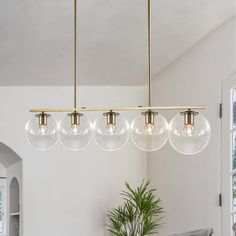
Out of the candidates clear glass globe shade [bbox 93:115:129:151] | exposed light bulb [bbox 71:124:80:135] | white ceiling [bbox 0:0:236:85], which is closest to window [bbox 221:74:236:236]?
white ceiling [bbox 0:0:236:85]

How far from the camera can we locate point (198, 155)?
4.59m

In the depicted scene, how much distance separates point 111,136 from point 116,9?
1.62 metres

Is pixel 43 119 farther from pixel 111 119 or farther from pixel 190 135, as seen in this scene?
pixel 190 135

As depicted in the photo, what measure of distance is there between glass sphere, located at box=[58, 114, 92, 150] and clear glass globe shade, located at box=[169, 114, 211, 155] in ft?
1.43

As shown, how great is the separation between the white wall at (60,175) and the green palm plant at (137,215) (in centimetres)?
16

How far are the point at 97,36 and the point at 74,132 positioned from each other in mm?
1986

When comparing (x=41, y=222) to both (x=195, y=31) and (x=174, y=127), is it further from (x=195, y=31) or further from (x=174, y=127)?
(x=174, y=127)

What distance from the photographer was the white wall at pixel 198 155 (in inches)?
164

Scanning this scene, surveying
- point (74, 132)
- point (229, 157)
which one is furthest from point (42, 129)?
point (229, 157)

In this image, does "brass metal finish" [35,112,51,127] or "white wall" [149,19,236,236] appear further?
"white wall" [149,19,236,236]

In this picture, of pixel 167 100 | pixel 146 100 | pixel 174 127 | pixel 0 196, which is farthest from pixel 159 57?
pixel 0 196

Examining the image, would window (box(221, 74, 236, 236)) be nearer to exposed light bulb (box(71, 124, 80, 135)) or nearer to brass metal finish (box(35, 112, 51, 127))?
exposed light bulb (box(71, 124, 80, 135))

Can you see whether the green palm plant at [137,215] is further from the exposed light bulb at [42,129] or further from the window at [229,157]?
the exposed light bulb at [42,129]

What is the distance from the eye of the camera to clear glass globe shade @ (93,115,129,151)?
273 cm
